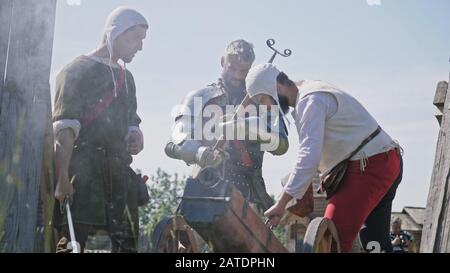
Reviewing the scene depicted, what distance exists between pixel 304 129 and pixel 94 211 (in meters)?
1.30

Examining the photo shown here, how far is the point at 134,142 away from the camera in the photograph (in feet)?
14.3

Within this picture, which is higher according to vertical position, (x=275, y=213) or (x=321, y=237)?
(x=275, y=213)

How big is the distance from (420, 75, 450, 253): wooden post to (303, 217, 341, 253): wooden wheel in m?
0.45

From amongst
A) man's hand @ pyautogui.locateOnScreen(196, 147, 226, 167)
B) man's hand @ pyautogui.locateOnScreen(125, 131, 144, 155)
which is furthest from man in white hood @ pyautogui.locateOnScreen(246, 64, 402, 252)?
man's hand @ pyautogui.locateOnScreen(125, 131, 144, 155)

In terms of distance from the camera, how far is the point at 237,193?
3.79m

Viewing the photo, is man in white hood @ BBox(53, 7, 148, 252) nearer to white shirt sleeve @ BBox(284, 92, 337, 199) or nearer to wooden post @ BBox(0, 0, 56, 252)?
wooden post @ BBox(0, 0, 56, 252)

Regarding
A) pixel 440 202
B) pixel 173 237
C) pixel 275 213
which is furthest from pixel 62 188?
pixel 440 202

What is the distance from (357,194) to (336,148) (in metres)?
0.26

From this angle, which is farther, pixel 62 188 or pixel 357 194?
pixel 62 188

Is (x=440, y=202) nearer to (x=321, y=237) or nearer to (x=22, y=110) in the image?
(x=321, y=237)

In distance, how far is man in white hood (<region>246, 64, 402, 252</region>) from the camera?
12.4ft
